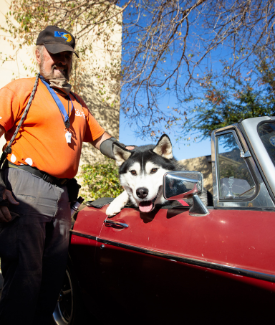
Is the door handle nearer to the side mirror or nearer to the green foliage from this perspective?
the side mirror

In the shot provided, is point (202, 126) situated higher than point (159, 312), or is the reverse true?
point (202, 126)

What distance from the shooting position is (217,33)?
19.2 ft

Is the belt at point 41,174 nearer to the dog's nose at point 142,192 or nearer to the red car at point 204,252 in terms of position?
the red car at point 204,252

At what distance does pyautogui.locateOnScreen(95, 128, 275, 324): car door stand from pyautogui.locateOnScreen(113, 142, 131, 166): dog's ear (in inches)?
29.3

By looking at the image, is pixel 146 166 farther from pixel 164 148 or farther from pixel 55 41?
pixel 55 41

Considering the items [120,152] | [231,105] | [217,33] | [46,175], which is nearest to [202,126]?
[231,105]

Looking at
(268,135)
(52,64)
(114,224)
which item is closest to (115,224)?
(114,224)

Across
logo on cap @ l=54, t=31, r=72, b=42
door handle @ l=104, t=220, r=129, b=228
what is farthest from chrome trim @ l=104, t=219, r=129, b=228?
logo on cap @ l=54, t=31, r=72, b=42

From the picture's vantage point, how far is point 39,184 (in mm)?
2109

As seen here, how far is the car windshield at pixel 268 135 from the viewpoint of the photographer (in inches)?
60.7

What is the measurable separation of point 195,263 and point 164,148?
4.38 ft

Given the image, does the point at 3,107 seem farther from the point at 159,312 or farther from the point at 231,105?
the point at 231,105

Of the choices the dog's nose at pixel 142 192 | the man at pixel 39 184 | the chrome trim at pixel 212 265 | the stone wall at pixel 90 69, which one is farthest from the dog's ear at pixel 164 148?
the stone wall at pixel 90 69

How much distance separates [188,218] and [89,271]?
3.64 ft
